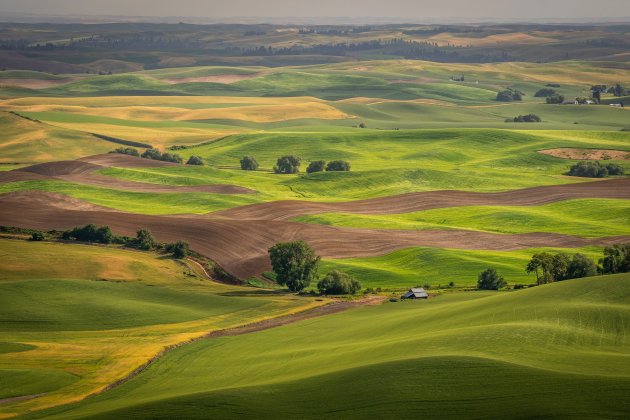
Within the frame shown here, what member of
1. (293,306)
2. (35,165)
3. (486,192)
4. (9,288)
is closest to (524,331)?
(293,306)

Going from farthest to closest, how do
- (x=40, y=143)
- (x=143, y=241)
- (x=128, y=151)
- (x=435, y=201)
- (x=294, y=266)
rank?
(x=40, y=143) < (x=128, y=151) < (x=435, y=201) < (x=143, y=241) < (x=294, y=266)

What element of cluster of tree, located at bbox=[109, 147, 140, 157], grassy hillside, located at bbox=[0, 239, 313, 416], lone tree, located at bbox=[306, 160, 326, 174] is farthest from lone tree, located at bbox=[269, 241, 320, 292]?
cluster of tree, located at bbox=[109, 147, 140, 157]

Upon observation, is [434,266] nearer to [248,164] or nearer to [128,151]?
[248,164]

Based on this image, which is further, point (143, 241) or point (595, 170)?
point (595, 170)

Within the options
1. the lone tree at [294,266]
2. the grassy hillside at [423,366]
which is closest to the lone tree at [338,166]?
the lone tree at [294,266]

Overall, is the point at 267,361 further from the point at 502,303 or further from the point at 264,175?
the point at 264,175

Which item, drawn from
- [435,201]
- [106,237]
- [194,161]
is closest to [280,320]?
[106,237]

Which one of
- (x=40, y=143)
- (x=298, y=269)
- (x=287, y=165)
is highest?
(x=40, y=143)

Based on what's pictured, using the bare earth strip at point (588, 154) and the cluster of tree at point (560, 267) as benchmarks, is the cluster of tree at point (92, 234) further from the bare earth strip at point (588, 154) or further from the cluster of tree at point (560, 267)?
the bare earth strip at point (588, 154)
